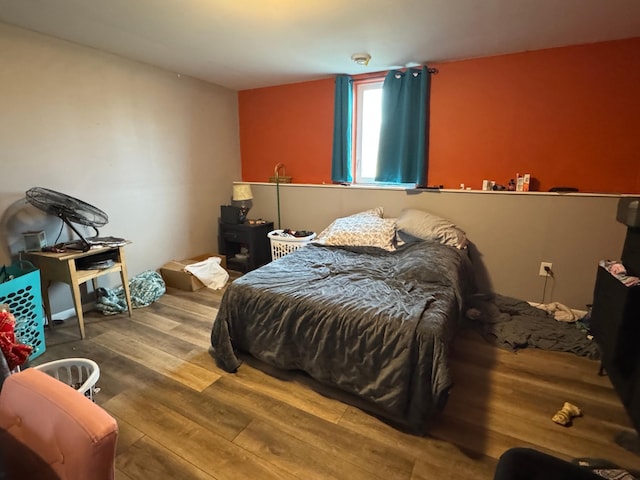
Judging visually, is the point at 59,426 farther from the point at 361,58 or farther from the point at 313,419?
the point at 361,58

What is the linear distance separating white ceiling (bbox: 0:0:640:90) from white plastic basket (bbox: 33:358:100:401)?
2052 millimetres

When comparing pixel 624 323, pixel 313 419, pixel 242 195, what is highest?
pixel 242 195

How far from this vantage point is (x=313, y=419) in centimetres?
174

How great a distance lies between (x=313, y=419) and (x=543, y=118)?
2.96m

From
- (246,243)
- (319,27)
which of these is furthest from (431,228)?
(246,243)

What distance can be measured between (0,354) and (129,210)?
2366 millimetres

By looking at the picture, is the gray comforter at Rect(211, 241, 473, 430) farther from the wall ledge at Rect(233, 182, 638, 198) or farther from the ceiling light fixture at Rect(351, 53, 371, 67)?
the ceiling light fixture at Rect(351, 53, 371, 67)

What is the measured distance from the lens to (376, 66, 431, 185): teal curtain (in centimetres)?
317

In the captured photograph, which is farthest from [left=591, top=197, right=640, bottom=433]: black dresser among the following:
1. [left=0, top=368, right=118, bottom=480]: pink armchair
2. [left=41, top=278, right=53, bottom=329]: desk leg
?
[left=41, top=278, right=53, bottom=329]: desk leg

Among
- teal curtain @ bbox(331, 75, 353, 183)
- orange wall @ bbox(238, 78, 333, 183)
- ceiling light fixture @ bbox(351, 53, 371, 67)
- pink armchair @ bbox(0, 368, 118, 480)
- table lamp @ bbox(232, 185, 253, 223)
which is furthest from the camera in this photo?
table lamp @ bbox(232, 185, 253, 223)

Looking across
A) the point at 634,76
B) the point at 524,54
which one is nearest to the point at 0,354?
the point at 524,54

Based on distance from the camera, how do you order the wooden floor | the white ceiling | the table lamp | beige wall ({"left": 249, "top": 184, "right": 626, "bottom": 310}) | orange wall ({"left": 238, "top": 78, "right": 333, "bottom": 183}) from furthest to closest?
Answer: the table lamp < orange wall ({"left": 238, "top": 78, "right": 333, "bottom": 183}) < beige wall ({"left": 249, "top": 184, "right": 626, "bottom": 310}) < the white ceiling < the wooden floor

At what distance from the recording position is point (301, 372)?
2.10 meters

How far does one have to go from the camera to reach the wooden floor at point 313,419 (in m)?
1.47
